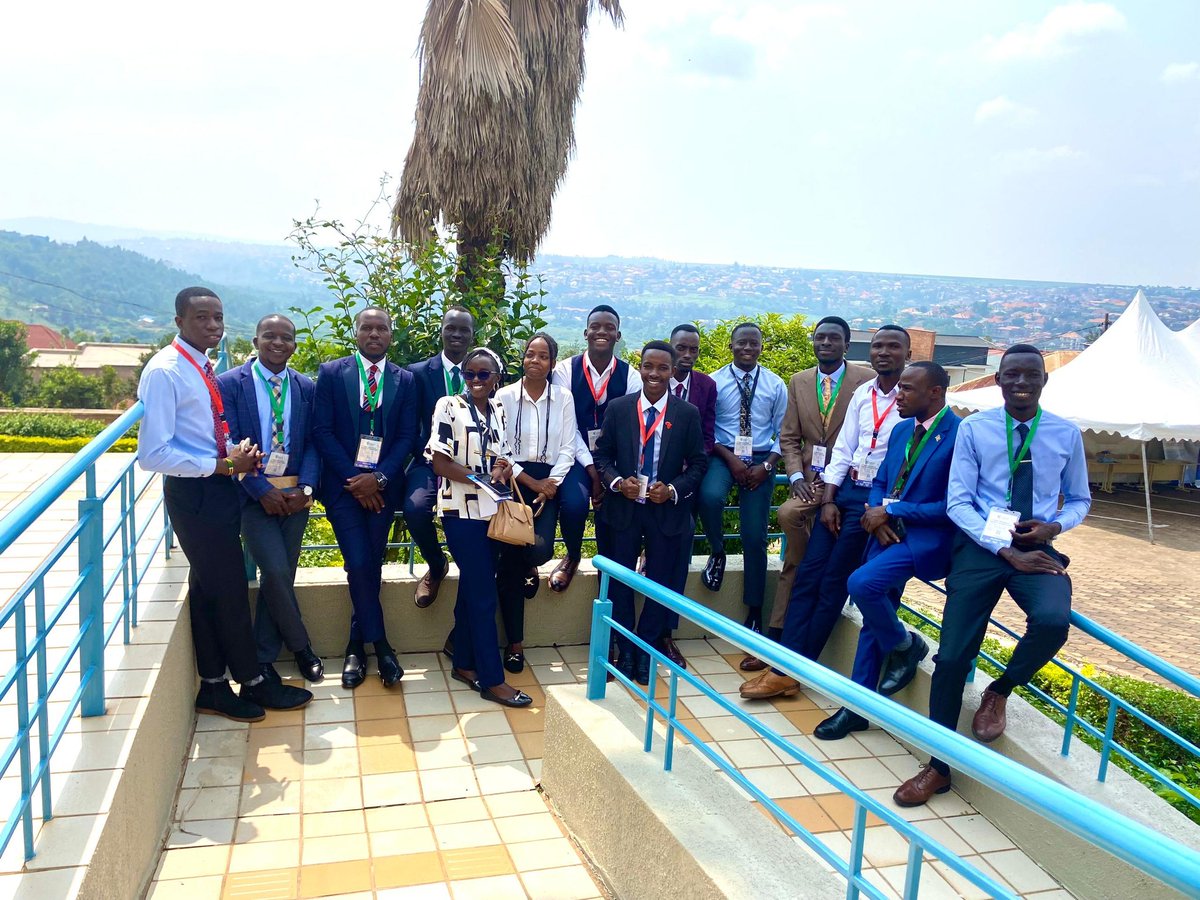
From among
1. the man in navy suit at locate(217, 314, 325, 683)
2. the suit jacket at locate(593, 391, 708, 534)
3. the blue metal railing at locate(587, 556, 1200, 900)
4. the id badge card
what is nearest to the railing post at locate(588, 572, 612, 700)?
the blue metal railing at locate(587, 556, 1200, 900)

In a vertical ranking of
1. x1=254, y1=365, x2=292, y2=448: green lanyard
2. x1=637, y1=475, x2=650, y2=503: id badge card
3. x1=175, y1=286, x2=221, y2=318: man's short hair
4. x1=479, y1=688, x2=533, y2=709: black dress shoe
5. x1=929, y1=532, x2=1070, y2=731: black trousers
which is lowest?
x1=479, y1=688, x2=533, y2=709: black dress shoe

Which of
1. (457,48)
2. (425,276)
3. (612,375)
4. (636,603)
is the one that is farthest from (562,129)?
(636,603)

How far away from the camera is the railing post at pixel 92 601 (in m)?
3.46

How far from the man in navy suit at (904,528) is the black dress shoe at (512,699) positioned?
5.59 feet

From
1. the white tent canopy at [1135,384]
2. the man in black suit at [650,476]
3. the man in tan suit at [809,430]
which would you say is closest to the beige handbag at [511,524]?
the man in black suit at [650,476]

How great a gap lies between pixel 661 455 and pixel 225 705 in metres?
2.88

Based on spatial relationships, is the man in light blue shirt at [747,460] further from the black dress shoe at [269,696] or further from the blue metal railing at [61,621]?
the blue metal railing at [61,621]

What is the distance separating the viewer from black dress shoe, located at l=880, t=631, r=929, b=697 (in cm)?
519

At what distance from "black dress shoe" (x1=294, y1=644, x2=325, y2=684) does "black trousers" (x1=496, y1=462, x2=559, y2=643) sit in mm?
1176

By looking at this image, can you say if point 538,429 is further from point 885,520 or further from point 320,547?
point 885,520

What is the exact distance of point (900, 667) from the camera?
5203 millimetres

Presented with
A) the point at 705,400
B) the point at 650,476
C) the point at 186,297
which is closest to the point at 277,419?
the point at 186,297

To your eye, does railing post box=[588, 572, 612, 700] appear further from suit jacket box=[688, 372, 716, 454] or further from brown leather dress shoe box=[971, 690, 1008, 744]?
suit jacket box=[688, 372, 716, 454]

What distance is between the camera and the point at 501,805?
4.54 m
